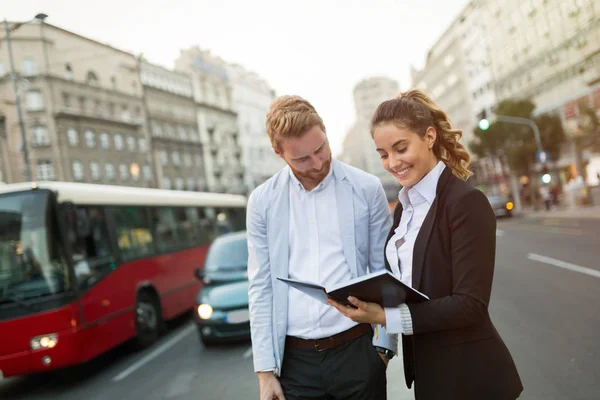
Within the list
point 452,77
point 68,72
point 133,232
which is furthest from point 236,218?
point 452,77

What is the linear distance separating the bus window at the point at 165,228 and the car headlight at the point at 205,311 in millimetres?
3133

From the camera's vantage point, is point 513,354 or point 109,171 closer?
point 513,354

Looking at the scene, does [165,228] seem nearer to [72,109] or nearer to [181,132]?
[72,109]

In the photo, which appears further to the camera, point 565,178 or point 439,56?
point 439,56

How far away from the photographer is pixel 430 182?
2.09 meters

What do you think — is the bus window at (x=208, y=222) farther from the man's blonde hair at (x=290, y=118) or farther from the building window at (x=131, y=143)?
the building window at (x=131, y=143)

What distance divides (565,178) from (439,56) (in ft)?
127

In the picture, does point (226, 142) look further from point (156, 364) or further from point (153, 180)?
point (156, 364)

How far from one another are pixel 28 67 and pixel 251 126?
37622mm

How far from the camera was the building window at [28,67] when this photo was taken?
44.2 m

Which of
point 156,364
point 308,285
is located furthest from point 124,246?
point 308,285

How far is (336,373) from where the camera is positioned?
2.34 m

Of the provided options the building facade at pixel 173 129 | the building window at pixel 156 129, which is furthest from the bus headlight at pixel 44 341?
the building window at pixel 156 129

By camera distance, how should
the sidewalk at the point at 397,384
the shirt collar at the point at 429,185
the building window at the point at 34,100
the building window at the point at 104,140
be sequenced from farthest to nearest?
1. the building window at the point at 104,140
2. the building window at the point at 34,100
3. the sidewalk at the point at 397,384
4. the shirt collar at the point at 429,185
